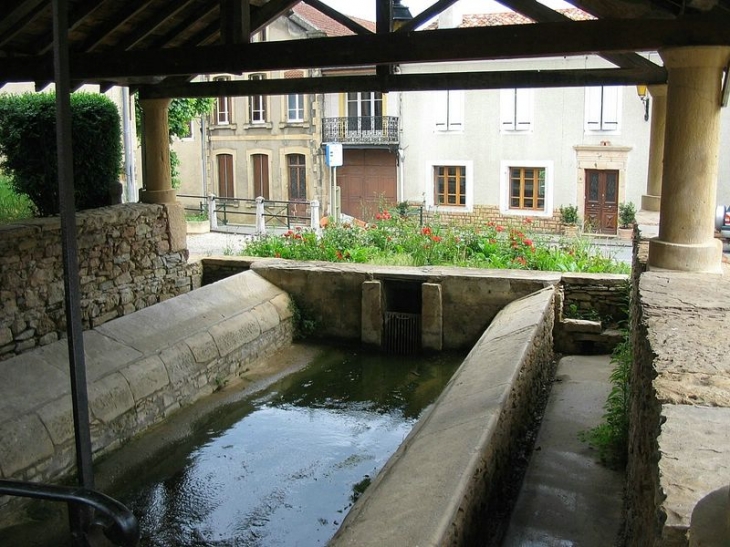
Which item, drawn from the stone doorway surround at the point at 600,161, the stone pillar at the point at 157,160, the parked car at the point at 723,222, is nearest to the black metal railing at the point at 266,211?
the stone doorway surround at the point at 600,161

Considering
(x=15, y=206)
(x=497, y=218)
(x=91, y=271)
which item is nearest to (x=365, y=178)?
(x=497, y=218)

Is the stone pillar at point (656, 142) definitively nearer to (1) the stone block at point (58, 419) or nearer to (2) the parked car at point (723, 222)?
(2) the parked car at point (723, 222)

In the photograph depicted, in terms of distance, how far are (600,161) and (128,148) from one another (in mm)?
12588

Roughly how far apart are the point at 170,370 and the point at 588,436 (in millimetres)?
3817

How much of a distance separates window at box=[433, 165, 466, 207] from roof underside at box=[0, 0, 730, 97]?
13.0 meters

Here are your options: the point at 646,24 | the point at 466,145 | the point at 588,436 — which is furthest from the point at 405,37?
the point at 466,145

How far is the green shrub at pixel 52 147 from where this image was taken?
344 inches

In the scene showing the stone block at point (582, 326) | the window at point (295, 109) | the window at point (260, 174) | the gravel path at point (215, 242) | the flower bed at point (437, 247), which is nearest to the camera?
the stone block at point (582, 326)

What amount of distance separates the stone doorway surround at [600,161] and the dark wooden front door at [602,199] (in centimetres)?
14

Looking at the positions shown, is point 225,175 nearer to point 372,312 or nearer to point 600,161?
point 600,161

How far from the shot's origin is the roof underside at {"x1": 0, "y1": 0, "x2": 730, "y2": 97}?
5.48 meters

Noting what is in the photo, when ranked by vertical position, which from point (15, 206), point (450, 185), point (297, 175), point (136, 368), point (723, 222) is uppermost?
point (297, 175)

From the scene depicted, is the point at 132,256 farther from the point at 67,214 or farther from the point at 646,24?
the point at 67,214

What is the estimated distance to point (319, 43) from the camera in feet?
21.4
